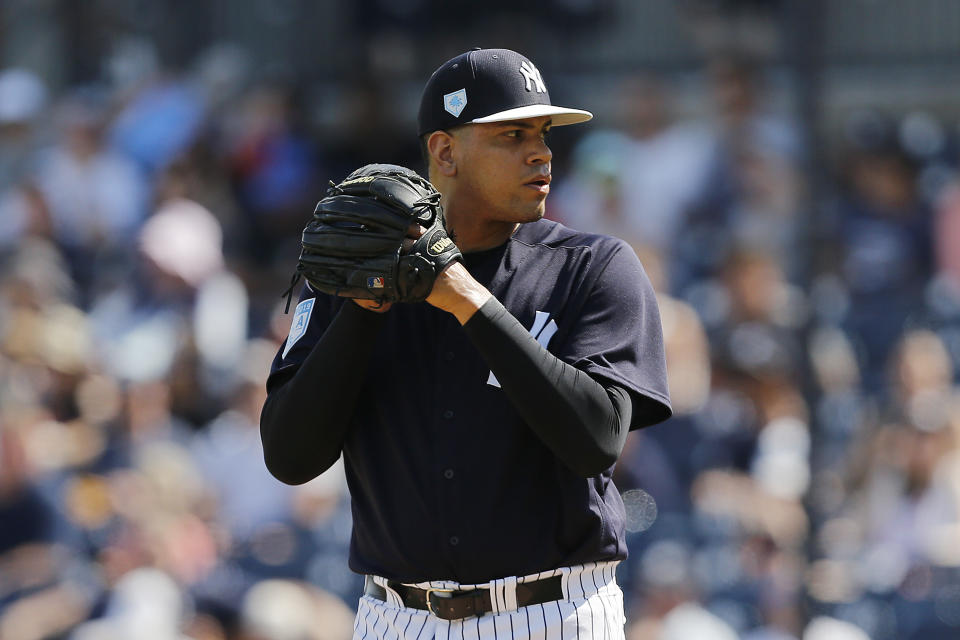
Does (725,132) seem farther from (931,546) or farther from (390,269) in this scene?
(390,269)

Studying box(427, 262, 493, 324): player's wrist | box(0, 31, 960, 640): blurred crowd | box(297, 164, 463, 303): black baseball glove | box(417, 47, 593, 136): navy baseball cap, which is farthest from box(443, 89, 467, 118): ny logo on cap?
box(0, 31, 960, 640): blurred crowd

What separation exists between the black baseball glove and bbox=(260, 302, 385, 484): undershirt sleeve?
104mm

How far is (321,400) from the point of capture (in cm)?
243

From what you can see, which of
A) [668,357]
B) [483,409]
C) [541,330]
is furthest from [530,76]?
[668,357]

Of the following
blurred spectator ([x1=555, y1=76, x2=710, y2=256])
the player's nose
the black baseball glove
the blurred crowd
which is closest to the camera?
the black baseball glove

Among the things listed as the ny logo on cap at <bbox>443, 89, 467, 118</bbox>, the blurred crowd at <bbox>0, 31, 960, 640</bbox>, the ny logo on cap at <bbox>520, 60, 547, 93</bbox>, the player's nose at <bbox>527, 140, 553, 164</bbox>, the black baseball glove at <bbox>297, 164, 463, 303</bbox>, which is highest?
the ny logo on cap at <bbox>520, 60, 547, 93</bbox>

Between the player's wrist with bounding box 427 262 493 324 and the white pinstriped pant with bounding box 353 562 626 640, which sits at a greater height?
the player's wrist with bounding box 427 262 493 324

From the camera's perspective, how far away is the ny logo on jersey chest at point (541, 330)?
2.47 meters

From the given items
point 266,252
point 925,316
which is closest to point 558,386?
point 925,316

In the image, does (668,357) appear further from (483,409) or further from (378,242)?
(378,242)

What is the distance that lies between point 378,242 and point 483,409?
377mm

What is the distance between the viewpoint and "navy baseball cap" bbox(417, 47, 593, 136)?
2510 mm

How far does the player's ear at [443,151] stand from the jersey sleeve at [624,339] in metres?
0.35

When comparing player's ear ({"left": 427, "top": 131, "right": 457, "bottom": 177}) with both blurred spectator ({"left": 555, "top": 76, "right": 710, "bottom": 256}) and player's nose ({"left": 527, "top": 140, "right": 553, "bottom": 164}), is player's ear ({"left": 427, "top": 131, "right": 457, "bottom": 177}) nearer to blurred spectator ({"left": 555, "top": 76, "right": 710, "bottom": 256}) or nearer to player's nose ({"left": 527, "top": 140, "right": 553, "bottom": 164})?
player's nose ({"left": 527, "top": 140, "right": 553, "bottom": 164})
